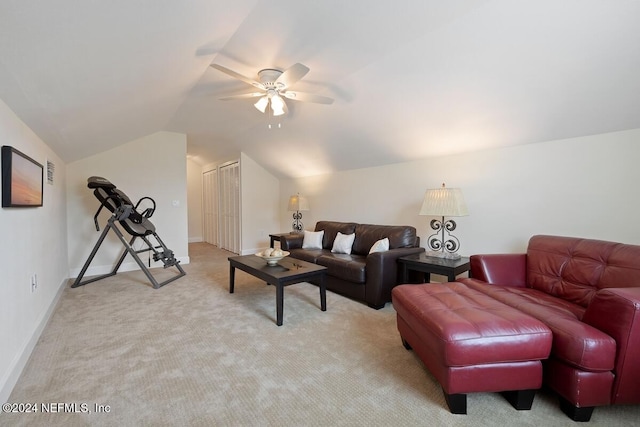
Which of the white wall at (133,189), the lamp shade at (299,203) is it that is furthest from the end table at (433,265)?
the white wall at (133,189)

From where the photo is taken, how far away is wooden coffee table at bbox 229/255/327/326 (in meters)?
2.70

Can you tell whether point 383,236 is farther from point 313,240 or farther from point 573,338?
point 573,338

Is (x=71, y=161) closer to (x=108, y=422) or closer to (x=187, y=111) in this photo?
(x=187, y=111)

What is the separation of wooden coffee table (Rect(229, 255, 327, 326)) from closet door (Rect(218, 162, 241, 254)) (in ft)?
9.84

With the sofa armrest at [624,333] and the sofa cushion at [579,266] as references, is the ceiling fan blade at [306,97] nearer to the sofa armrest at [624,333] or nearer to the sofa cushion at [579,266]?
the sofa cushion at [579,266]

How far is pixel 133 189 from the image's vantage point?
496 cm

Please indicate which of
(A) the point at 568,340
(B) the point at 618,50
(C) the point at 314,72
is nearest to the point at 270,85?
(C) the point at 314,72

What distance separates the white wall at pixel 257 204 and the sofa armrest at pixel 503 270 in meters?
4.79

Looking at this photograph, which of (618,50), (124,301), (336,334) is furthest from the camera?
(124,301)

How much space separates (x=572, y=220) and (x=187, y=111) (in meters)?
4.79

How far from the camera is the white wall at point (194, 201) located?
8070 mm

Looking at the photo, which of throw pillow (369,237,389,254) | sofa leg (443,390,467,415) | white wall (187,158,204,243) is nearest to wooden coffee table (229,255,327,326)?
throw pillow (369,237,389,254)

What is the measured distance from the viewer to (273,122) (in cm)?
449

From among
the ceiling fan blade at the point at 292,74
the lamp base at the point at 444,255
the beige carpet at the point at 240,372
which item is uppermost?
the ceiling fan blade at the point at 292,74
